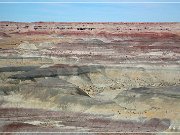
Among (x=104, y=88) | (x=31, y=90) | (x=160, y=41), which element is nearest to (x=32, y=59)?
(x=104, y=88)

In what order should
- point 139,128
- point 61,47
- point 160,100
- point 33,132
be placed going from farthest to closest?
point 61,47
point 160,100
point 139,128
point 33,132

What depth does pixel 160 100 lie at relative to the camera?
3145cm

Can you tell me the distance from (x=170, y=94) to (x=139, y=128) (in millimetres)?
7011

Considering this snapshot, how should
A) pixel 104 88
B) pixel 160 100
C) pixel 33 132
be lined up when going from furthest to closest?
1. pixel 104 88
2. pixel 160 100
3. pixel 33 132

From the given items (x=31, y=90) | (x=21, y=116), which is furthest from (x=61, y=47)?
(x=21, y=116)

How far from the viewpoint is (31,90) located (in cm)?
3484

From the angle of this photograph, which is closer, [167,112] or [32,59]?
[167,112]

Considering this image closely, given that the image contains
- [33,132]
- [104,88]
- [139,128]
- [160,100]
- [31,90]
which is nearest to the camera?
[33,132]

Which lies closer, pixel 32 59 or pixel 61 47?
pixel 32 59

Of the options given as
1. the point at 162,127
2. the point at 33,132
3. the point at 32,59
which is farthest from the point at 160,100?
the point at 32,59

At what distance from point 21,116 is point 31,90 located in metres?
5.23

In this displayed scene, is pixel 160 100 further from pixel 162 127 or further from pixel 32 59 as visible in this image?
pixel 32 59

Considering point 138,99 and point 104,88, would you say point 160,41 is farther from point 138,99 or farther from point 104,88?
point 138,99

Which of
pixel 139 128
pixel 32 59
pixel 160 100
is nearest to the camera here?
pixel 139 128
